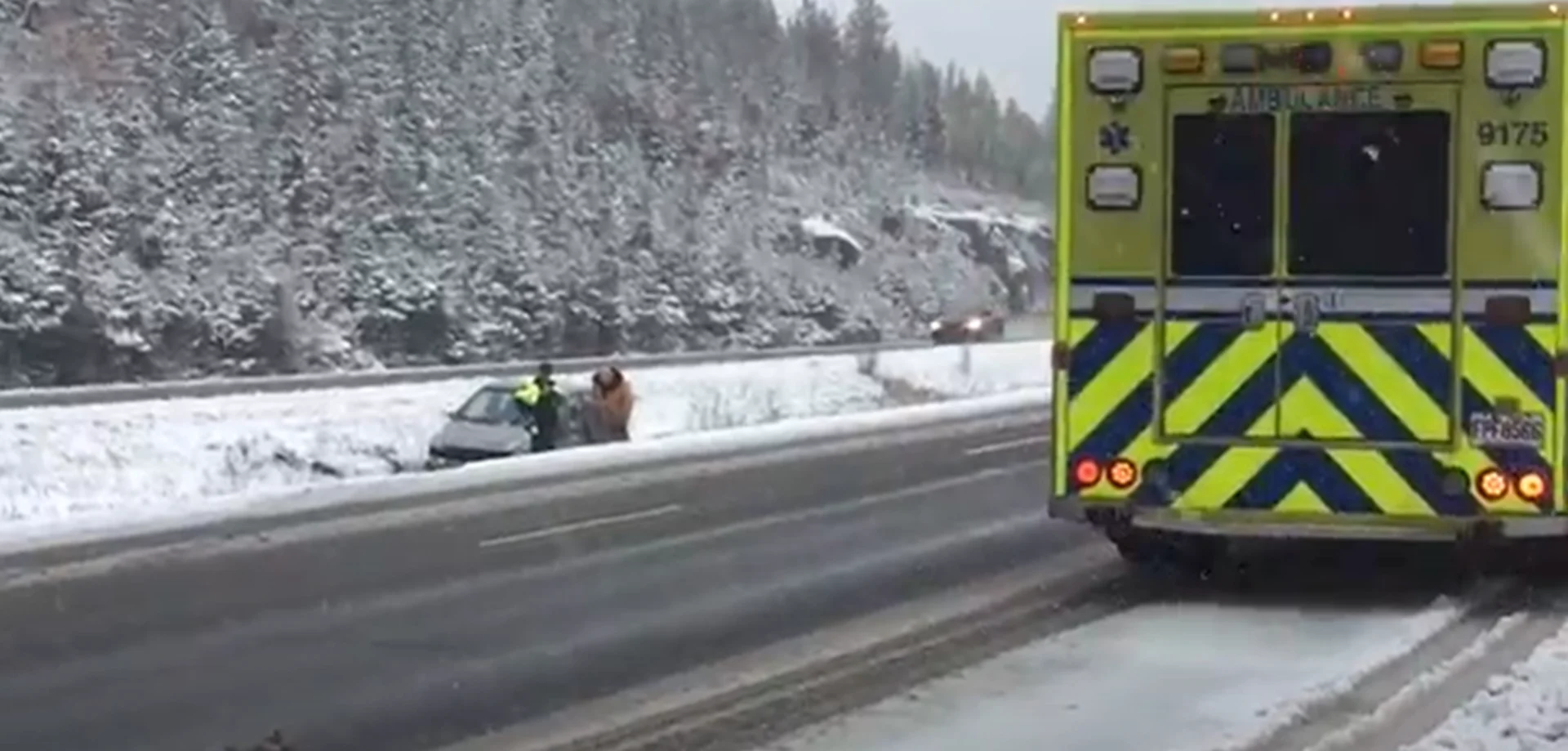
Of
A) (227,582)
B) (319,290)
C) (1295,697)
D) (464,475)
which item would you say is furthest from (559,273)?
(1295,697)

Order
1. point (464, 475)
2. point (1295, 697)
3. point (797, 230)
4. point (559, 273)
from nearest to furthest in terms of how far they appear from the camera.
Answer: point (1295, 697), point (464, 475), point (559, 273), point (797, 230)

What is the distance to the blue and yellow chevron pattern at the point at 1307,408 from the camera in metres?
12.8

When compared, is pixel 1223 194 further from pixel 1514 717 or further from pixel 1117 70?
pixel 1514 717

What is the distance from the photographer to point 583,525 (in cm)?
1864

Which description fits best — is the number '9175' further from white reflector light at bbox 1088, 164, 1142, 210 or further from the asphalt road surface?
the asphalt road surface

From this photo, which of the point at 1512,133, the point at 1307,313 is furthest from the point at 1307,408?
the point at 1512,133

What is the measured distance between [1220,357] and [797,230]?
283 ft

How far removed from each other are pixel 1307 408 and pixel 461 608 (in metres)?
4.53

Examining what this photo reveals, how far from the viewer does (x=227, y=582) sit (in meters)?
14.8

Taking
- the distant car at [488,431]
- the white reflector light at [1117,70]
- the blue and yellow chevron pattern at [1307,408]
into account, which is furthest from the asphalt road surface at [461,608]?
the distant car at [488,431]

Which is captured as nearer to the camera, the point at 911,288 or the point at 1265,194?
the point at 1265,194

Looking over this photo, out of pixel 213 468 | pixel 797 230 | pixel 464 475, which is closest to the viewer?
pixel 464 475

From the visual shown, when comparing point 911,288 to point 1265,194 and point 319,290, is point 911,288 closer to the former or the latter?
point 319,290

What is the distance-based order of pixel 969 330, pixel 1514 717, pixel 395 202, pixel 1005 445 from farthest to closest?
pixel 969 330 < pixel 395 202 < pixel 1005 445 < pixel 1514 717
